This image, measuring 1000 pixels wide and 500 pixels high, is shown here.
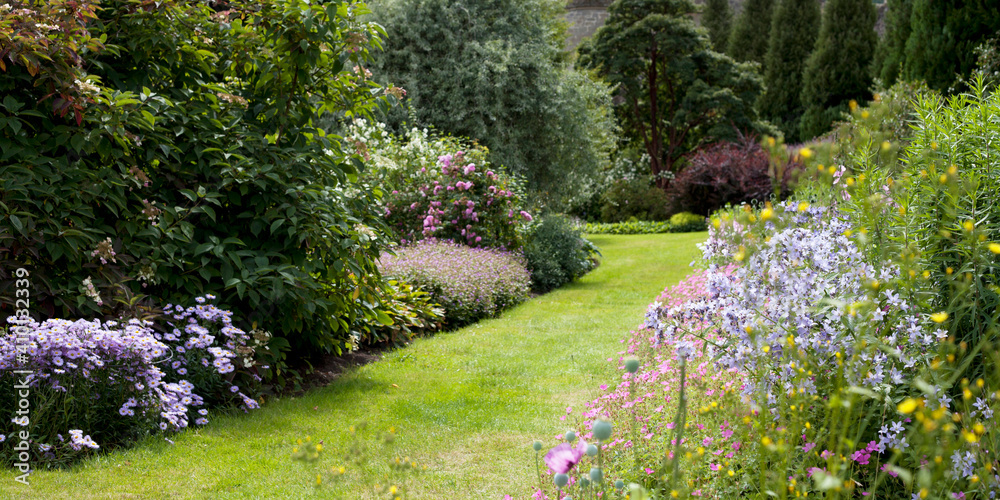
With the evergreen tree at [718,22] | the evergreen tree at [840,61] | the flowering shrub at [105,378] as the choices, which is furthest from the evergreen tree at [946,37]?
the evergreen tree at [718,22]

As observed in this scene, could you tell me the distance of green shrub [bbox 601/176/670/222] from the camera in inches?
727

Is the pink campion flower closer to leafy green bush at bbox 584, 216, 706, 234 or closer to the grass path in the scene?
the grass path

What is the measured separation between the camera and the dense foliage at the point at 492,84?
11867 millimetres

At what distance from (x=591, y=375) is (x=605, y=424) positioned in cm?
360

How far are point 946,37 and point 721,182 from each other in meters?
5.54

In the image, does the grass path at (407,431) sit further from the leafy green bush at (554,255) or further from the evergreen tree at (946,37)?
the evergreen tree at (946,37)

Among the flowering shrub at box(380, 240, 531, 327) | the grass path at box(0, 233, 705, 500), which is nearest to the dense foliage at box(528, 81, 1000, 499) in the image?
the grass path at box(0, 233, 705, 500)

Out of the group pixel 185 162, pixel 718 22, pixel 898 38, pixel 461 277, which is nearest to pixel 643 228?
pixel 898 38

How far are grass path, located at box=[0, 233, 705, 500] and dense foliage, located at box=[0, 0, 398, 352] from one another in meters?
0.59

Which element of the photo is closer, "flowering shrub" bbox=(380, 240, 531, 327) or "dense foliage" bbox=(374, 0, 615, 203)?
"flowering shrub" bbox=(380, 240, 531, 327)

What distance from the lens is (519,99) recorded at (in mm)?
11883

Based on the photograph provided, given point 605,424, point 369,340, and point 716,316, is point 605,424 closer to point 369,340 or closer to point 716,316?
point 716,316

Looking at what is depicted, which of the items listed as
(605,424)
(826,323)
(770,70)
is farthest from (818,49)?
(605,424)

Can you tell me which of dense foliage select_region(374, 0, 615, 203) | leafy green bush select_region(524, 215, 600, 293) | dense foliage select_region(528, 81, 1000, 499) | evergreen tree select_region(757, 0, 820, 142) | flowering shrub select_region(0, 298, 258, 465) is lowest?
leafy green bush select_region(524, 215, 600, 293)
